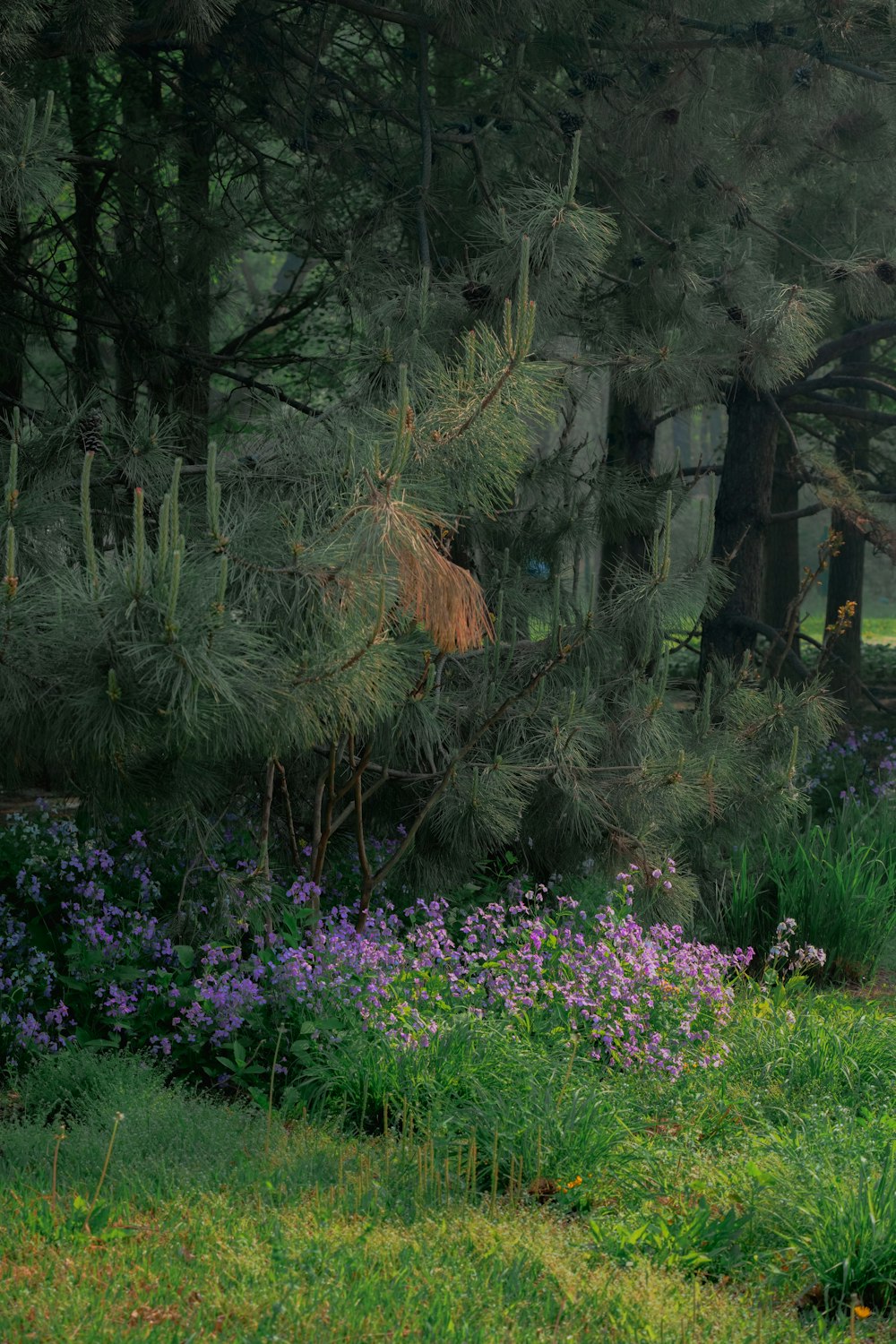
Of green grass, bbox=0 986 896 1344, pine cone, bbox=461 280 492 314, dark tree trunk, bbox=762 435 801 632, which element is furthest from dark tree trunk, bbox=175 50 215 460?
dark tree trunk, bbox=762 435 801 632

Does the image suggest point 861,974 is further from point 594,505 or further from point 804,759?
point 594,505

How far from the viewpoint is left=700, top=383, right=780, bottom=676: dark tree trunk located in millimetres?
8617

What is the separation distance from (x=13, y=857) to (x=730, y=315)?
12.2 ft

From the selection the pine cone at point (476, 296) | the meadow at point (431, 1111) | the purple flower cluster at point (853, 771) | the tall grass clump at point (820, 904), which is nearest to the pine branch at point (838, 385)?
the purple flower cluster at point (853, 771)

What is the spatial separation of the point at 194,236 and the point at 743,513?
387cm

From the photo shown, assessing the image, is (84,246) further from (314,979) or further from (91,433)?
(314,979)

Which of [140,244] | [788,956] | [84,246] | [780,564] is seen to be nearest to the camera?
[788,956]

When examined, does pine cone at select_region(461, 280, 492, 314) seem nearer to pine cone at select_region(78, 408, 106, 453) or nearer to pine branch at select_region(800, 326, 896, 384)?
pine cone at select_region(78, 408, 106, 453)

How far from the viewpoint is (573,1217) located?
11.2ft

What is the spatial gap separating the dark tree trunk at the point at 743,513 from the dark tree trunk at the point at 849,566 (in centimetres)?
183

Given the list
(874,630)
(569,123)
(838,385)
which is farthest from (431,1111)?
(874,630)

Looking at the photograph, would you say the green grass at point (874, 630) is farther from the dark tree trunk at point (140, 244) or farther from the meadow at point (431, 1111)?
the meadow at point (431, 1111)

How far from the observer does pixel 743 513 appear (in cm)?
890

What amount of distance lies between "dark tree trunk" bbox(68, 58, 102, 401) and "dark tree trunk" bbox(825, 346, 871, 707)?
5.77m
